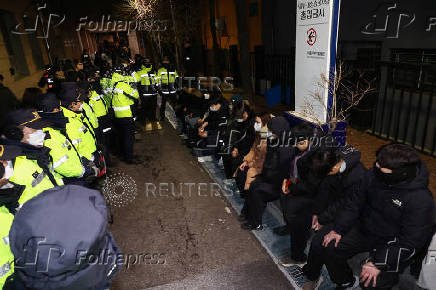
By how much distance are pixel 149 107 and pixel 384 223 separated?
7.72m

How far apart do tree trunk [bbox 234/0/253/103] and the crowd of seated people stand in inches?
167

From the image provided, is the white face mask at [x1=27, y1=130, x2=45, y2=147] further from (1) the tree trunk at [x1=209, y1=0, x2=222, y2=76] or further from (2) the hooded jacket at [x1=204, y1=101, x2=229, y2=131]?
(1) the tree trunk at [x1=209, y1=0, x2=222, y2=76]

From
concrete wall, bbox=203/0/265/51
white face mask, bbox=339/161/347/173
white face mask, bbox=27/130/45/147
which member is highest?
concrete wall, bbox=203/0/265/51

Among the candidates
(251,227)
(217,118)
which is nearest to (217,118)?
(217,118)

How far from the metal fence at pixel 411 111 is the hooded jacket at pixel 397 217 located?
2598 mm

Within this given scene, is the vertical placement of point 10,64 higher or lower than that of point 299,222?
higher

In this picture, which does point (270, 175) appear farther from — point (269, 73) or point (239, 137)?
point (269, 73)

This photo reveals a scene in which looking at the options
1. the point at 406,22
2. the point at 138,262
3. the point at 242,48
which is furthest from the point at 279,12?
the point at 138,262

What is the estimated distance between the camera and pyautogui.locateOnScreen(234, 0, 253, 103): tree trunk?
757cm

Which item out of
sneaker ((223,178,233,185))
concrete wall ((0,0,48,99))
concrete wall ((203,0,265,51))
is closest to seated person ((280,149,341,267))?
sneaker ((223,178,233,185))

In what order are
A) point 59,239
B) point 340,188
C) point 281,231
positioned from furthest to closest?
point 281,231 → point 340,188 → point 59,239

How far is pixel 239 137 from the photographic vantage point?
4852 millimetres

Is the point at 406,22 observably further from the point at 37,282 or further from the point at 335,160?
the point at 37,282

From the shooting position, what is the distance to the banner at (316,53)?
12.2ft
